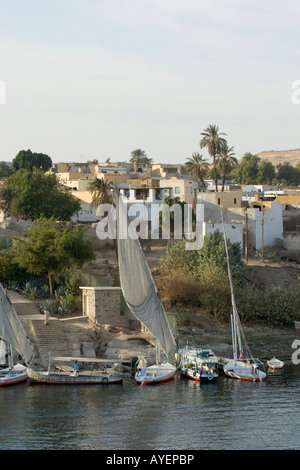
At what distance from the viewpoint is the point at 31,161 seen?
96500mm

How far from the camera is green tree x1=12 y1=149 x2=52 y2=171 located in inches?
3787

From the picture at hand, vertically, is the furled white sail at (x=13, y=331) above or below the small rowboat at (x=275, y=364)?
above

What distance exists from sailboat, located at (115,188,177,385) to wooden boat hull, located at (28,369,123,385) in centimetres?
121

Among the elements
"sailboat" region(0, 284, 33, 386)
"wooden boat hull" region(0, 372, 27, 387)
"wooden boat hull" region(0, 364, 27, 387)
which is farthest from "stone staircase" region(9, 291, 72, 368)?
"wooden boat hull" region(0, 372, 27, 387)

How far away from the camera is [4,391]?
100 feet

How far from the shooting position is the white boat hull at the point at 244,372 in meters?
33.1

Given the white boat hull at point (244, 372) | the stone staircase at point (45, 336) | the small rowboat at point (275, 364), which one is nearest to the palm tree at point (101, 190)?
the stone staircase at point (45, 336)

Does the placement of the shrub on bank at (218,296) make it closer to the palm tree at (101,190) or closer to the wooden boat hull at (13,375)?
the palm tree at (101,190)

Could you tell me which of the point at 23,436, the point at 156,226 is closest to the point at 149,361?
the point at 23,436

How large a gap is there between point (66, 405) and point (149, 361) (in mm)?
7011

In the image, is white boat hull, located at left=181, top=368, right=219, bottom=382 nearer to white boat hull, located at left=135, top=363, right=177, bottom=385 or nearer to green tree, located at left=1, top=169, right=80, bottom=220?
white boat hull, located at left=135, top=363, right=177, bottom=385

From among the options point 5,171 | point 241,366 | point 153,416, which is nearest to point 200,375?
point 241,366

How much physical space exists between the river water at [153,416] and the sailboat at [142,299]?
2.21 feet
